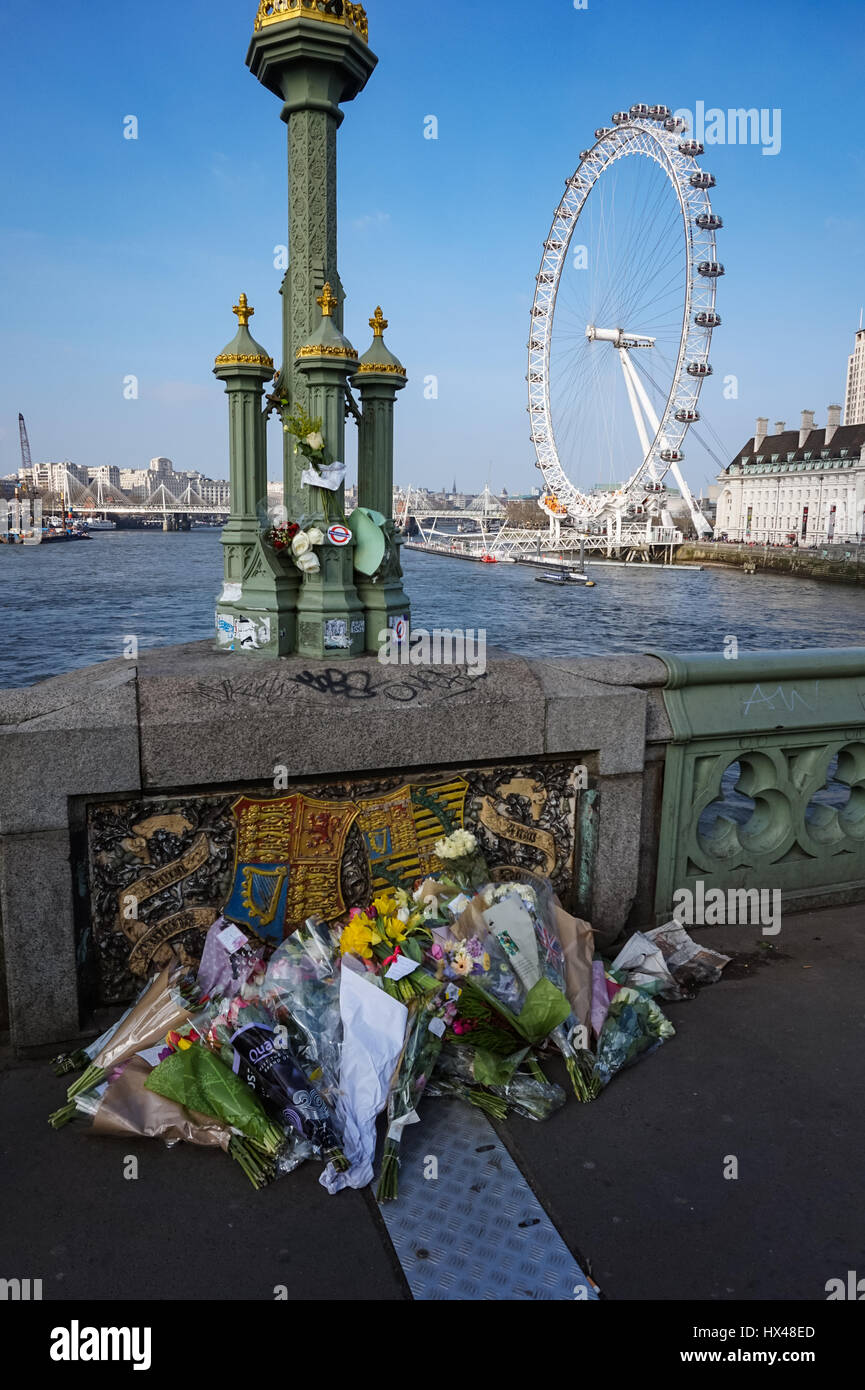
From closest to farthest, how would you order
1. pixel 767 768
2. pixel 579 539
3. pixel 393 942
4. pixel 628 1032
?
1. pixel 628 1032
2. pixel 393 942
3. pixel 767 768
4. pixel 579 539

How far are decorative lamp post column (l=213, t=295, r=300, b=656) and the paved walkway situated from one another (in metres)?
2.30

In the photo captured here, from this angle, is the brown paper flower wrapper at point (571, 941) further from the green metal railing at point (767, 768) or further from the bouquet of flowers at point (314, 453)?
the bouquet of flowers at point (314, 453)

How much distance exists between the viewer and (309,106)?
5.19 m

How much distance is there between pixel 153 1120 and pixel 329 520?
9.88ft

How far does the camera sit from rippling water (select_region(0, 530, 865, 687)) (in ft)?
143

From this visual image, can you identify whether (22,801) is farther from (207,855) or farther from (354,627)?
(354,627)

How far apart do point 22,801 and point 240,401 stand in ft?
10.6

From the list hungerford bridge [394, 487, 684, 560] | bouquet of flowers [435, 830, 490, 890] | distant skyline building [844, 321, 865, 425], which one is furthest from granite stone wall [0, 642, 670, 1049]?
distant skyline building [844, 321, 865, 425]

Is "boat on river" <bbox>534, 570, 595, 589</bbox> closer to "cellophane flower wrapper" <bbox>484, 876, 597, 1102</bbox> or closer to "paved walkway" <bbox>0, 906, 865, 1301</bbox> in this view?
"cellophane flower wrapper" <bbox>484, 876, 597, 1102</bbox>

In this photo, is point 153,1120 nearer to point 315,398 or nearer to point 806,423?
point 315,398

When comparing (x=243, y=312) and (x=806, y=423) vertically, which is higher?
(x=806, y=423)

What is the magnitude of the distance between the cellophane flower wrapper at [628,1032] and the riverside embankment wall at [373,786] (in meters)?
0.62

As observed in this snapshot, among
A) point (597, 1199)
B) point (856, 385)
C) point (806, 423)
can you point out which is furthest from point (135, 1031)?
point (856, 385)

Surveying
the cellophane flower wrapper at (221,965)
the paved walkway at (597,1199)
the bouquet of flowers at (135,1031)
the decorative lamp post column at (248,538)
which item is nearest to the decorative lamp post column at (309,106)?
the decorative lamp post column at (248,538)
